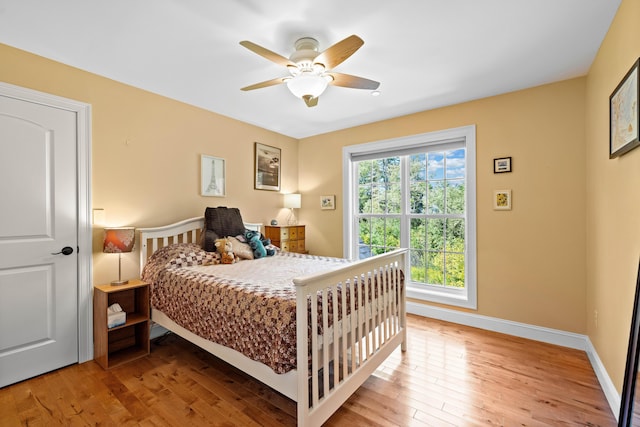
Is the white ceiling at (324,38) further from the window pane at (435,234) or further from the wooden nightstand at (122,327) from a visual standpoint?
the wooden nightstand at (122,327)

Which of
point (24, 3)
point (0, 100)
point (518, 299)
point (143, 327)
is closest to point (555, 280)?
point (518, 299)

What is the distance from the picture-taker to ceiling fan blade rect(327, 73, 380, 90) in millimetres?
2121

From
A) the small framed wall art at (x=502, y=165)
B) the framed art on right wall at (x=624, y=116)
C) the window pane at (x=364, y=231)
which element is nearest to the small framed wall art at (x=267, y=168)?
the window pane at (x=364, y=231)

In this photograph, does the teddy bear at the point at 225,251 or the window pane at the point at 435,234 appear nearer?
the teddy bear at the point at 225,251

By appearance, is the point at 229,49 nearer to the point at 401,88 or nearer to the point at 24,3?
the point at 24,3

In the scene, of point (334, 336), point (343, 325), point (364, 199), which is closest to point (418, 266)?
point (364, 199)

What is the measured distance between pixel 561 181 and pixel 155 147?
13.5 ft

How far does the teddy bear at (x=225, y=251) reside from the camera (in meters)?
2.93

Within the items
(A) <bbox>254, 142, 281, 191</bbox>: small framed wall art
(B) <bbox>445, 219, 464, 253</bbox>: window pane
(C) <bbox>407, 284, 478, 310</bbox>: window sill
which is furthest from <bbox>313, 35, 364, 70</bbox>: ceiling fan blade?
(C) <bbox>407, 284, 478, 310</bbox>: window sill

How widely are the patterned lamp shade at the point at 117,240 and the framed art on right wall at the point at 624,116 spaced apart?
11.6 feet

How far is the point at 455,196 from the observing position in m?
3.48

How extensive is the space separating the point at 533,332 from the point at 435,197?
1738 mm

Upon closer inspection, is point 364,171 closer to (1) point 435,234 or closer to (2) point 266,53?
(1) point 435,234

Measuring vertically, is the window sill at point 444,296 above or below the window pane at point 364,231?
below
